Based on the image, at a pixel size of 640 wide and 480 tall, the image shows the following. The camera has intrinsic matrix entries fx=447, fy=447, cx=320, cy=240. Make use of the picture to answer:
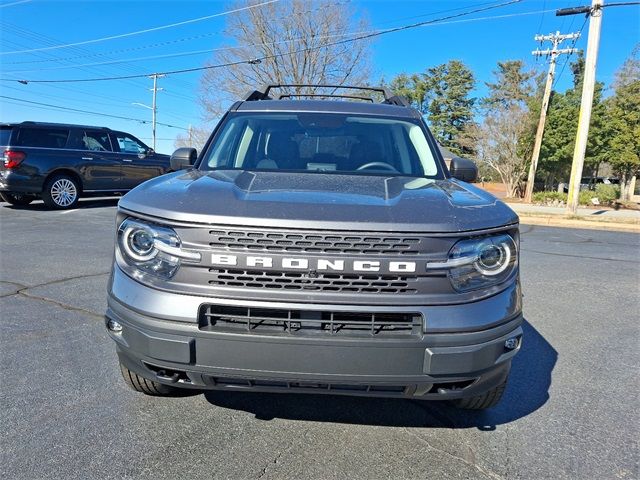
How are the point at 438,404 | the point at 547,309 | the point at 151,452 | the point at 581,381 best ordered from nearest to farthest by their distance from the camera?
the point at 151,452 → the point at 438,404 → the point at 581,381 → the point at 547,309

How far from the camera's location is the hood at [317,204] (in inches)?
73.5

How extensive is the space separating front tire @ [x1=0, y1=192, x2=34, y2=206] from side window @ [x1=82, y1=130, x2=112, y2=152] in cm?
195

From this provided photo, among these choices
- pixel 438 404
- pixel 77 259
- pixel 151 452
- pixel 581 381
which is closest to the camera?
pixel 151 452

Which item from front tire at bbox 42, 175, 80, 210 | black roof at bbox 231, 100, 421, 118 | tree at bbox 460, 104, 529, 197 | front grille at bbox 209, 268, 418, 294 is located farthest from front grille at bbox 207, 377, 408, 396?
tree at bbox 460, 104, 529, 197

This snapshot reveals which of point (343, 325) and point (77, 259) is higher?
point (343, 325)

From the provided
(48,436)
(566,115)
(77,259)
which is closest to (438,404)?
(48,436)

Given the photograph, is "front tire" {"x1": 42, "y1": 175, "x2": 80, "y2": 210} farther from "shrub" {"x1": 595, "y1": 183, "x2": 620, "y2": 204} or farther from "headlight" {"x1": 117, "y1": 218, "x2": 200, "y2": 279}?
"shrub" {"x1": 595, "y1": 183, "x2": 620, "y2": 204}

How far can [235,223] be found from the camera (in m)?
1.86

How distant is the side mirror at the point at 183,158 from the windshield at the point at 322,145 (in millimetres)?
273

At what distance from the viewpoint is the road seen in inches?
82.7

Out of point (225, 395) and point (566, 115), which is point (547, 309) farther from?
point (566, 115)

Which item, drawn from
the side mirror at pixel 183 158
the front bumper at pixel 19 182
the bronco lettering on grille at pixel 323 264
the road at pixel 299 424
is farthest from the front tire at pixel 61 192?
the bronco lettering on grille at pixel 323 264

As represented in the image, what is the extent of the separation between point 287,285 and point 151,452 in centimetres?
112

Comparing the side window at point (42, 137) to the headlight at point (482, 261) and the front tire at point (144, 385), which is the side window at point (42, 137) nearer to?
the front tire at point (144, 385)
